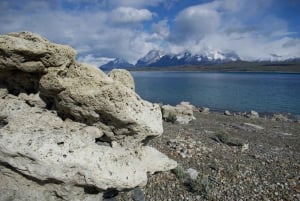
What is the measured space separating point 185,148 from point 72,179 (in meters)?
8.86

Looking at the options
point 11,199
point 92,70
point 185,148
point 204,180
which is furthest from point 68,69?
point 185,148

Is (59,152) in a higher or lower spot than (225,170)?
higher

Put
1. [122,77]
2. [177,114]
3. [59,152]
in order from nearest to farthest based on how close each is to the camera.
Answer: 1. [59,152]
2. [122,77]
3. [177,114]

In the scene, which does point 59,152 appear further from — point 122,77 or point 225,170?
point 225,170

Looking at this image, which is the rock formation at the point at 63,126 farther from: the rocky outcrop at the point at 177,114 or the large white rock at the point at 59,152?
the rocky outcrop at the point at 177,114

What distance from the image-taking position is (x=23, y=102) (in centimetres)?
812

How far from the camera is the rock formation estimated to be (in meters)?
6.82

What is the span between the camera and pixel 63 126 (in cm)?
766

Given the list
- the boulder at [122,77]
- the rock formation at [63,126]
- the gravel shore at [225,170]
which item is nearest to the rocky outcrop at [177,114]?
the gravel shore at [225,170]

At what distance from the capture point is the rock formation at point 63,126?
22.4 feet

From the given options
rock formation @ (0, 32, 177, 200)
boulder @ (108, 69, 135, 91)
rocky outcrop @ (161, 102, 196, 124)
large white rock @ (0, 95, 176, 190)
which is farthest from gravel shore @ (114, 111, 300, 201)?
rocky outcrop @ (161, 102, 196, 124)

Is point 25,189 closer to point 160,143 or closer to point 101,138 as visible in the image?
point 101,138

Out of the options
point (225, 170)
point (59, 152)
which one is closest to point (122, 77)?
point (59, 152)

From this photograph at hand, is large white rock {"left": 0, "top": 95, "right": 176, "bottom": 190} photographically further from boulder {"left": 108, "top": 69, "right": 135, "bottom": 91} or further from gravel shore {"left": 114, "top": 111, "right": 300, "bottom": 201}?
boulder {"left": 108, "top": 69, "right": 135, "bottom": 91}
